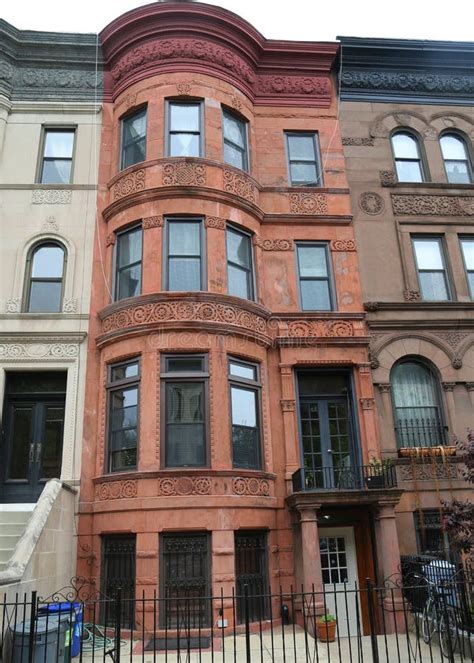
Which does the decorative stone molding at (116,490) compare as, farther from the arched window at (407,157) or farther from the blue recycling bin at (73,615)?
the arched window at (407,157)

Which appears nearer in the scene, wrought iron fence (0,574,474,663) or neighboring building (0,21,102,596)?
wrought iron fence (0,574,474,663)

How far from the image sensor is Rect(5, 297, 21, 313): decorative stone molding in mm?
13377

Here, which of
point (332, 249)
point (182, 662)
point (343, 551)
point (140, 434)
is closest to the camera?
point (182, 662)

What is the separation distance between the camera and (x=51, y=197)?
14484 mm

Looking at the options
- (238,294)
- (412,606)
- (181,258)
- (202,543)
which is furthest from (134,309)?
(412,606)

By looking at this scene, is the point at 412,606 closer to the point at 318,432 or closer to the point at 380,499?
the point at 380,499

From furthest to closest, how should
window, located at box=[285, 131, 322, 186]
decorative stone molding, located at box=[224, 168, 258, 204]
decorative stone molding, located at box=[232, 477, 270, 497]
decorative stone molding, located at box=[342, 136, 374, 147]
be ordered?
decorative stone molding, located at box=[342, 136, 374, 147], window, located at box=[285, 131, 322, 186], decorative stone molding, located at box=[224, 168, 258, 204], decorative stone molding, located at box=[232, 477, 270, 497]

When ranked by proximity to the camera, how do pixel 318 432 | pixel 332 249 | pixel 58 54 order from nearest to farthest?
pixel 318 432, pixel 332 249, pixel 58 54

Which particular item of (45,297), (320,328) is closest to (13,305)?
(45,297)

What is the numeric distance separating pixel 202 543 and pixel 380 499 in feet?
11.5

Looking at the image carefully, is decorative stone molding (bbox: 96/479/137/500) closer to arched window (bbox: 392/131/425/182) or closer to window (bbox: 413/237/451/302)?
window (bbox: 413/237/451/302)

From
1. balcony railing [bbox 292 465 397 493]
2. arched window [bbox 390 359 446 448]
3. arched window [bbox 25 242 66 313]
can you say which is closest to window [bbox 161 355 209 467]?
balcony railing [bbox 292 465 397 493]

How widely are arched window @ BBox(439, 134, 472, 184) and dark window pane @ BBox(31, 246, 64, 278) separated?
10.8 metres

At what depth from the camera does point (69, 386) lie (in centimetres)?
1273
